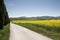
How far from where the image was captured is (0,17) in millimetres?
22625

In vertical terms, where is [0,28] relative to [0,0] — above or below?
below

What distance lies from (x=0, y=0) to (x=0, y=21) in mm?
2785

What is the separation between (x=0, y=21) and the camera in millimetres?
23094

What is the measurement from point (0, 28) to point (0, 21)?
37.3 inches

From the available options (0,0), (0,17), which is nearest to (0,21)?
(0,17)

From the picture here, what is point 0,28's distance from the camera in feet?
74.8

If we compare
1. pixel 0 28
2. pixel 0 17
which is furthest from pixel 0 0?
pixel 0 28

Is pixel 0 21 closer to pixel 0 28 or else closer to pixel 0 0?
pixel 0 28

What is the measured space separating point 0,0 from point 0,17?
2166 mm

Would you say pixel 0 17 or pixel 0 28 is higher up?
pixel 0 17

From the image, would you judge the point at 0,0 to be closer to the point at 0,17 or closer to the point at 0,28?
the point at 0,17

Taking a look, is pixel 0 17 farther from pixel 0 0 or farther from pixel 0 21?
pixel 0 0

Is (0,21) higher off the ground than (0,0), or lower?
lower

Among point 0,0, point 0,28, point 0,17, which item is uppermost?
point 0,0
